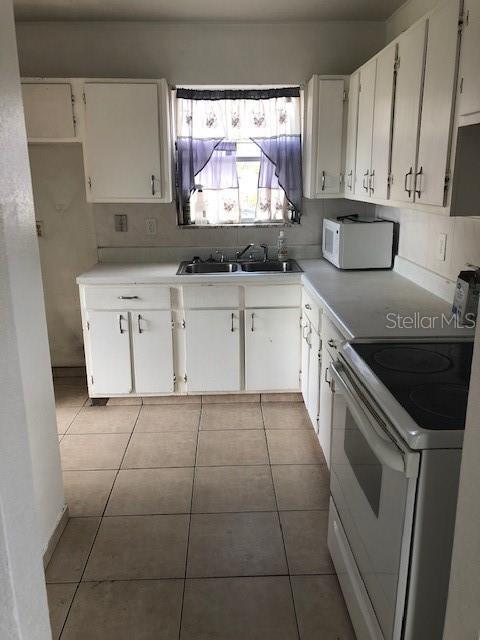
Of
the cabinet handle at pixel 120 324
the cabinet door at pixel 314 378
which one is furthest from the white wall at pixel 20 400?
the cabinet door at pixel 314 378

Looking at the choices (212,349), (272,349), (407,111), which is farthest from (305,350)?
(407,111)

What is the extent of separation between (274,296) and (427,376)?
179 centimetres

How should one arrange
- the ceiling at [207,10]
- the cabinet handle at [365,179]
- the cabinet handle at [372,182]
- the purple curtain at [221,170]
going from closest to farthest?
the cabinet handle at [372,182]
the cabinet handle at [365,179]
the ceiling at [207,10]
the purple curtain at [221,170]

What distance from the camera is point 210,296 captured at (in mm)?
3383

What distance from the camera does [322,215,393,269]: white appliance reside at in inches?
130

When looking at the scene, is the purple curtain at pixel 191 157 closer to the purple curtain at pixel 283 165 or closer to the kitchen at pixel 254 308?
the kitchen at pixel 254 308

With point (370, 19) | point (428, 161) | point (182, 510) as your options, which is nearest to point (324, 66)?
point (370, 19)

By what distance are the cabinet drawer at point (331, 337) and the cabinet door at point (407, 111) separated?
68 centimetres

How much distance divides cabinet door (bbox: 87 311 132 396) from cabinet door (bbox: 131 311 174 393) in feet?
0.19

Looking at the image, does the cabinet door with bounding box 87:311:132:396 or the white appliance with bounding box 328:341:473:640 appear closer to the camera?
the white appliance with bounding box 328:341:473:640

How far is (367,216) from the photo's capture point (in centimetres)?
392

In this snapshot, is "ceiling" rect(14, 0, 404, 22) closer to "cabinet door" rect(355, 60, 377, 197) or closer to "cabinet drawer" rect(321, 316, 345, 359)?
"cabinet door" rect(355, 60, 377, 197)

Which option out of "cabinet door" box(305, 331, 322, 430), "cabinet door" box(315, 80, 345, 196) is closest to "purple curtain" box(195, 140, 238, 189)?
"cabinet door" box(315, 80, 345, 196)

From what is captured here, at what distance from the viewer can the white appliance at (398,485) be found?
4.24ft
